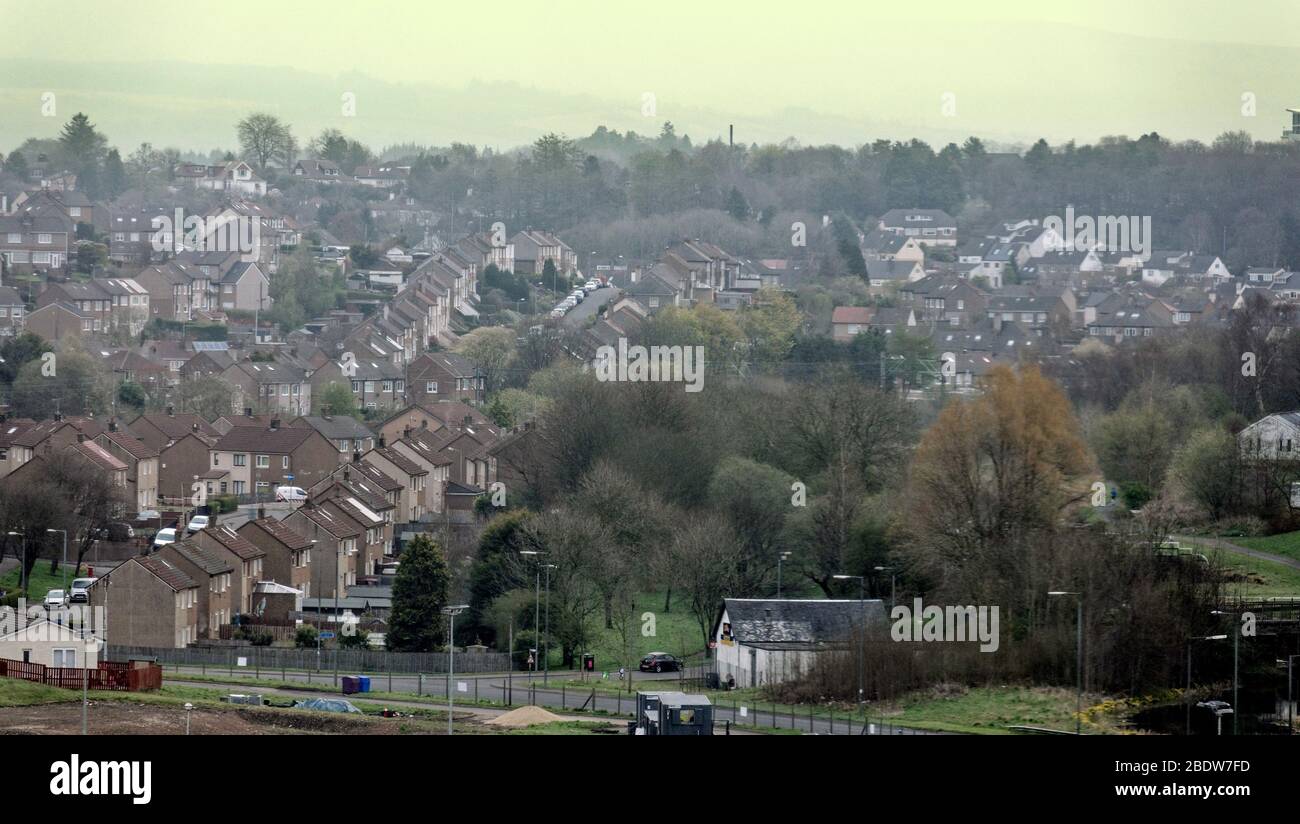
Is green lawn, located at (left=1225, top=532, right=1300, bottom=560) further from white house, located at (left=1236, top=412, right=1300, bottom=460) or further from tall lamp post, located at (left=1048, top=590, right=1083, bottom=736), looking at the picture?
tall lamp post, located at (left=1048, top=590, right=1083, bottom=736)

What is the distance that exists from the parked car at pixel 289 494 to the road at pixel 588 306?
21642 mm

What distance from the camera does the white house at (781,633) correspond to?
72.0 feet

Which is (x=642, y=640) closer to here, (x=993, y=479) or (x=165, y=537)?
(x=993, y=479)

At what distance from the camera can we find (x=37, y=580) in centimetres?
2842

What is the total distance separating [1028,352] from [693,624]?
28.3 meters

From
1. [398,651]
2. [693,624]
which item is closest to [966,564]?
[693,624]

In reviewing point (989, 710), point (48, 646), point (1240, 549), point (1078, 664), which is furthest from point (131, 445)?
point (1078, 664)

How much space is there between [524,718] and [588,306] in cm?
4554

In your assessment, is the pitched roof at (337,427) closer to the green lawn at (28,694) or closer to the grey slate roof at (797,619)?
the grey slate roof at (797,619)

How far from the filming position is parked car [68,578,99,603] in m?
25.9

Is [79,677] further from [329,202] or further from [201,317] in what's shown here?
[329,202]

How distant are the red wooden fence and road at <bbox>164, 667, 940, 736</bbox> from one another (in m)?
1.18

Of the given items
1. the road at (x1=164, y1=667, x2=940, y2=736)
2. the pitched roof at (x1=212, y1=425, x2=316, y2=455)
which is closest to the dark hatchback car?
the road at (x1=164, y1=667, x2=940, y2=736)

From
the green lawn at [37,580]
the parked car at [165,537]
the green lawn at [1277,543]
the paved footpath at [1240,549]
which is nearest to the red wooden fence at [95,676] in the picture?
the green lawn at [37,580]
